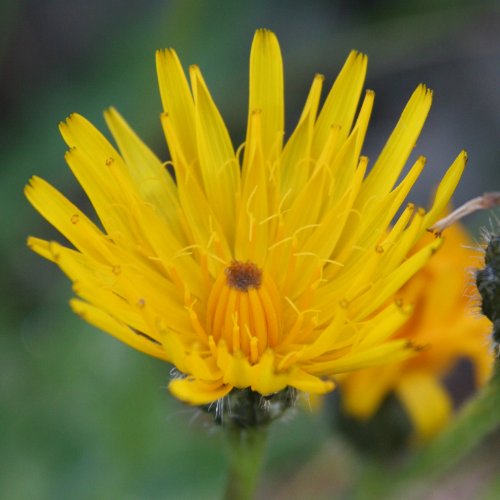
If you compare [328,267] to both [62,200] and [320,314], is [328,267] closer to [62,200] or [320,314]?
[320,314]

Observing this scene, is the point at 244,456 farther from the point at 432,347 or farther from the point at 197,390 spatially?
the point at 432,347

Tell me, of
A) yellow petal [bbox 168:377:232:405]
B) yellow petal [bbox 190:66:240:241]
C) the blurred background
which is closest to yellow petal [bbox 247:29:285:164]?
yellow petal [bbox 190:66:240:241]

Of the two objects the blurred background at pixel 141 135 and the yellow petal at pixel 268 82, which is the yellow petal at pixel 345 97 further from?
the blurred background at pixel 141 135

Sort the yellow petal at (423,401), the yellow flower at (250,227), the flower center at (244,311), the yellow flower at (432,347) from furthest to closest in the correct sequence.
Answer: the yellow petal at (423,401) < the yellow flower at (432,347) < the flower center at (244,311) < the yellow flower at (250,227)

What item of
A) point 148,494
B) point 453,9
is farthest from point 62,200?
point 453,9

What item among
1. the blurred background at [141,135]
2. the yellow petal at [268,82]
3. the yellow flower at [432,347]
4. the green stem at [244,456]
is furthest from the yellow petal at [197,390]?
the blurred background at [141,135]
